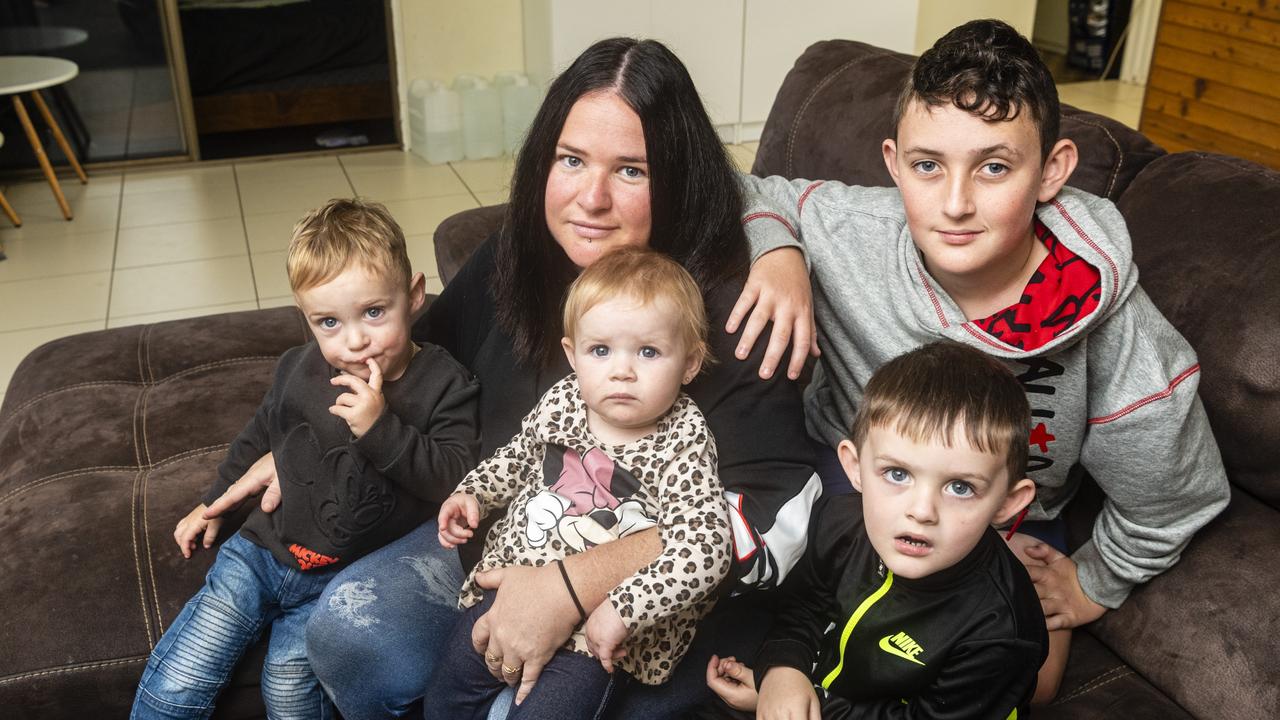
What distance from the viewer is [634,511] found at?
55.4 inches

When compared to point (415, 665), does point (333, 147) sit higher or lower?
lower

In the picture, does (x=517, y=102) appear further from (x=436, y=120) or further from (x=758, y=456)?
(x=758, y=456)

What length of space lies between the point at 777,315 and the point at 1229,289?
57 centimetres

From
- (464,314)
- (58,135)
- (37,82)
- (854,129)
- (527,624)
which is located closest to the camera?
(527,624)

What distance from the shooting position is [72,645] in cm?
156

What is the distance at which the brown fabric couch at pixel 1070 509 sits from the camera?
137 cm

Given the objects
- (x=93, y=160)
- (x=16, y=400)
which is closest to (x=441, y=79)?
(x=93, y=160)

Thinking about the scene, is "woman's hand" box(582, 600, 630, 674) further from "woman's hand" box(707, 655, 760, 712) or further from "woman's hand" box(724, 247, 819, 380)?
"woman's hand" box(724, 247, 819, 380)

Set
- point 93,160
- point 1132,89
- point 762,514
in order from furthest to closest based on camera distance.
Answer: point 1132,89, point 93,160, point 762,514

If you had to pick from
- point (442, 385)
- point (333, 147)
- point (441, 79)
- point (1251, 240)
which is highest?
point (1251, 240)

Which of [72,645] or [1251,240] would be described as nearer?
[1251,240]

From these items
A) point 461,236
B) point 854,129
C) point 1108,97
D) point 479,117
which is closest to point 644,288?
point 854,129

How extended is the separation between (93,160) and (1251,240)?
5184 millimetres

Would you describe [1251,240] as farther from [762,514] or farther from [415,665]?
[415,665]
